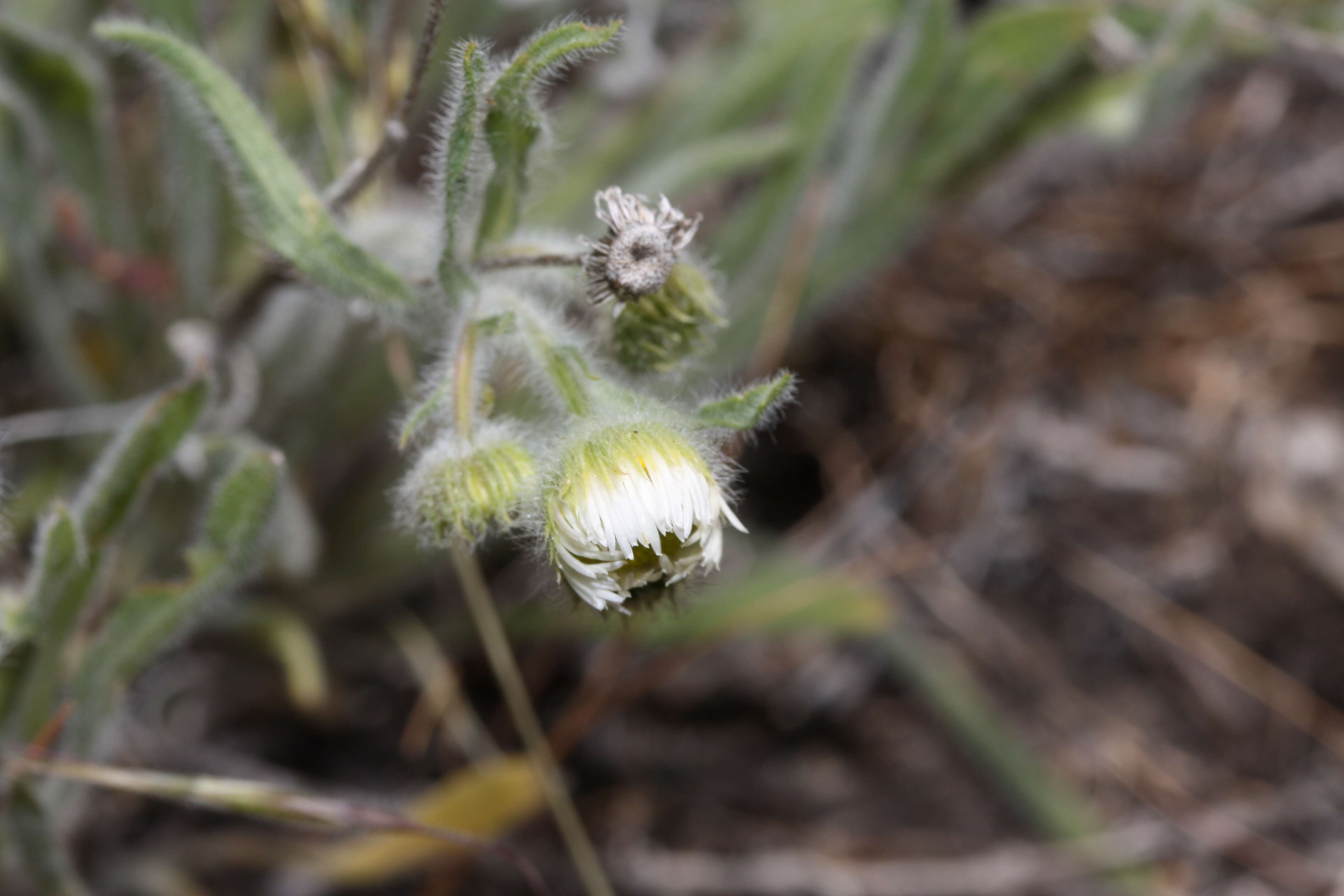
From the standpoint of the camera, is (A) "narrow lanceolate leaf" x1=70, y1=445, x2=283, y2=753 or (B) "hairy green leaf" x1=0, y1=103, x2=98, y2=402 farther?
(B) "hairy green leaf" x1=0, y1=103, x2=98, y2=402

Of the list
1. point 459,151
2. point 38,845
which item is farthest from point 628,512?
point 38,845

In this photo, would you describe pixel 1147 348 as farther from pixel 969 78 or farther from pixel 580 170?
pixel 580 170

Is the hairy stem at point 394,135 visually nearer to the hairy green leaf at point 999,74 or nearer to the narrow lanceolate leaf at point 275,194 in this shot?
the narrow lanceolate leaf at point 275,194

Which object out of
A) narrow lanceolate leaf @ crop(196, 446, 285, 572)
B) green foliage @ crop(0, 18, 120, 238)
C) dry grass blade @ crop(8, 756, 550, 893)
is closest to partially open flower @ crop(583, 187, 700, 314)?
narrow lanceolate leaf @ crop(196, 446, 285, 572)

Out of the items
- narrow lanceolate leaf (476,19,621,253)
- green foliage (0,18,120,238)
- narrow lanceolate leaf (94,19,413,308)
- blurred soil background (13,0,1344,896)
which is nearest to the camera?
narrow lanceolate leaf (476,19,621,253)

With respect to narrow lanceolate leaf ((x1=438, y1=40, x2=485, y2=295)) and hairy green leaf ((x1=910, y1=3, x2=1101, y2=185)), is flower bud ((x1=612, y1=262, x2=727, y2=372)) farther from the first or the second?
hairy green leaf ((x1=910, y1=3, x2=1101, y2=185))

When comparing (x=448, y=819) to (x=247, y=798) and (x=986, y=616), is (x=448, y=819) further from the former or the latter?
(x=986, y=616)

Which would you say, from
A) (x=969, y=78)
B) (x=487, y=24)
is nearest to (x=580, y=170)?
(x=487, y=24)
